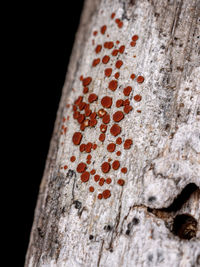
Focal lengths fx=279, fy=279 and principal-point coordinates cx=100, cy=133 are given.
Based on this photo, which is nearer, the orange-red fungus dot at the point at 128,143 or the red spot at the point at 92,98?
the orange-red fungus dot at the point at 128,143

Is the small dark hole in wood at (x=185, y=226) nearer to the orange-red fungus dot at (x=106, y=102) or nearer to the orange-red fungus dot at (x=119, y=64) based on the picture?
the orange-red fungus dot at (x=106, y=102)

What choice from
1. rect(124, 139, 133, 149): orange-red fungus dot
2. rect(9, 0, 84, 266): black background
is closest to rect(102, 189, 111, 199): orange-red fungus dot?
rect(124, 139, 133, 149): orange-red fungus dot

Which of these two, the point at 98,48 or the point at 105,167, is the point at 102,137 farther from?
the point at 98,48

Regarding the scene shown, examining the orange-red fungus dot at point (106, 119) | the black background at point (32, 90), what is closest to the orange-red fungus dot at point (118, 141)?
the orange-red fungus dot at point (106, 119)

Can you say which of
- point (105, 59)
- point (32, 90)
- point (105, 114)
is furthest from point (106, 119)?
point (32, 90)

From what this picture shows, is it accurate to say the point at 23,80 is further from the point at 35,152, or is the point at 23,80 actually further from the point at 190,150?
the point at 190,150

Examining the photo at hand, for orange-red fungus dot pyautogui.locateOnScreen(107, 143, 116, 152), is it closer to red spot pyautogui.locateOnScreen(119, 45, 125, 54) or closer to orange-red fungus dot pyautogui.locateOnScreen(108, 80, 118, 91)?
orange-red fungus dot pyautogui.locateOnScreen(108, 80, 118, 91)
